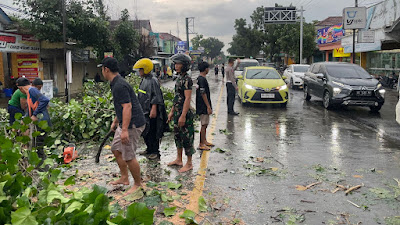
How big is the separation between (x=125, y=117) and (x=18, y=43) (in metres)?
18.0

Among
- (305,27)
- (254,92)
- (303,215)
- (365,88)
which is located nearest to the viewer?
(303,215)

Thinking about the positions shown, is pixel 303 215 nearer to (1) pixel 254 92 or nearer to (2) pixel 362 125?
(2) pixel 362 125

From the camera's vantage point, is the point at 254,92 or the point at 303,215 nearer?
the point at 303,215

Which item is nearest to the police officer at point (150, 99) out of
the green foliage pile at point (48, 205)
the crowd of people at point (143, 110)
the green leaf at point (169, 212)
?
the crowd of people at point (143, 110)

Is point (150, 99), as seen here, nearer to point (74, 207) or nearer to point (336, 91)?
point (74, 207)

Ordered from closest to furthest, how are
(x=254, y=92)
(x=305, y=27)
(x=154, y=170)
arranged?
(x=154, y=170)
(x=254, y=92)
(x=305, y=27)

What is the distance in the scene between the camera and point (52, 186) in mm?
2721

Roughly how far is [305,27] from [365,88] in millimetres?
35733

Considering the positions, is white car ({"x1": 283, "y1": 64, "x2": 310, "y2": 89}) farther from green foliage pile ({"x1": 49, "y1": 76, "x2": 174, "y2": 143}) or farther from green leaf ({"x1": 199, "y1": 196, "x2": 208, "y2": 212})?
green leaf ({"x1": 199, "y1": 196, "x2": 208, "y2": 212})

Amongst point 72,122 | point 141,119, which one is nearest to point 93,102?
point 72,122

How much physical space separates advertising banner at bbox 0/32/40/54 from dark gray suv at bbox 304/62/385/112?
14.5 m

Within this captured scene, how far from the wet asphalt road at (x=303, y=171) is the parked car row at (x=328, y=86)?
149 centimetres

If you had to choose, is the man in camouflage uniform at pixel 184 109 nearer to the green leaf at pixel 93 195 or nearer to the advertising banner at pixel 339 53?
the green leaf at pixel 93 195

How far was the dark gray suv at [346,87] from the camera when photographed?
40.6ft
